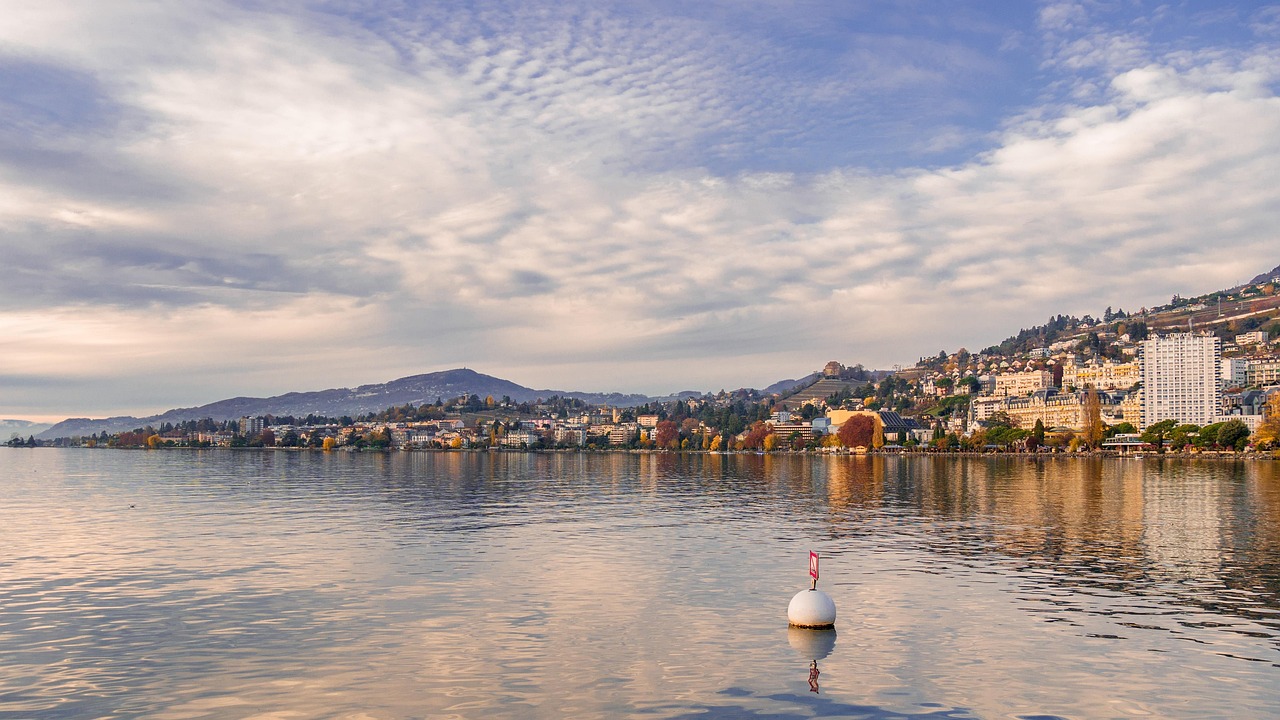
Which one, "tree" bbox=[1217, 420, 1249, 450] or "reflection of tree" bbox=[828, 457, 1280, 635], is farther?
"tree" bbox=[1217, 420, 1249, 450]

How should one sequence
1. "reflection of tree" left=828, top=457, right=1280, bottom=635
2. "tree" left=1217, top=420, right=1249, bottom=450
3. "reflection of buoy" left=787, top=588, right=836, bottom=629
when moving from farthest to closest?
"tree" left=1217, top=420, right=1249, bottom=450, "reflection of tree" left=828, top=457, right=1280, bottom=635, "reflection of buoy" left=787, top=588, right=836, bottom=629

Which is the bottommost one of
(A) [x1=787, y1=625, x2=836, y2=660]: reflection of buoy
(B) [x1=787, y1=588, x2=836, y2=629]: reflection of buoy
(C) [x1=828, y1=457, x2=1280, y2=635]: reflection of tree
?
(C) [x1=828, y1=457, x2=1280, y2=635]: reflection of tree

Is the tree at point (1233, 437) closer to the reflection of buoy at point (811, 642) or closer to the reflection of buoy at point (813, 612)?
the reflection of buoy at point (813, 612)

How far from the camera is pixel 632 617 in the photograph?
2781 centimetres

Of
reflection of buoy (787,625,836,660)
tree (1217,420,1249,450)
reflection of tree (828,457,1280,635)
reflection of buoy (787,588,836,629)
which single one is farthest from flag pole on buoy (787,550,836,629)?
tree (1217,420,1249,450)

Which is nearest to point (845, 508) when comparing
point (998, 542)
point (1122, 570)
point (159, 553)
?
point (998, 542)

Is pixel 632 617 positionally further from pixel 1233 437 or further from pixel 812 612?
pixel 1233 437

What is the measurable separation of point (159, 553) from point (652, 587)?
22.5 meters

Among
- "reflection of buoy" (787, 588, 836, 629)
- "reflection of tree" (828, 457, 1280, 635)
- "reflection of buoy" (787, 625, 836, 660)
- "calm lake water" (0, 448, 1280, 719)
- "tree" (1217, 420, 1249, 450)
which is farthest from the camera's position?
"tree" (1217, 420, 1249, 450)

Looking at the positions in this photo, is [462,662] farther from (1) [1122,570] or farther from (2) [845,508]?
(2) [845,508]

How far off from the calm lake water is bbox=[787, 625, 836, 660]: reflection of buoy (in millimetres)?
119

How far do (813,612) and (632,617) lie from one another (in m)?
5.14

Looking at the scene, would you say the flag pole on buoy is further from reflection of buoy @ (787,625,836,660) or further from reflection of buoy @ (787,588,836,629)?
reflection of buoy @ (787,625,836,660)

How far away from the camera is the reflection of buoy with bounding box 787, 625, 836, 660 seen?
77.1 feet
